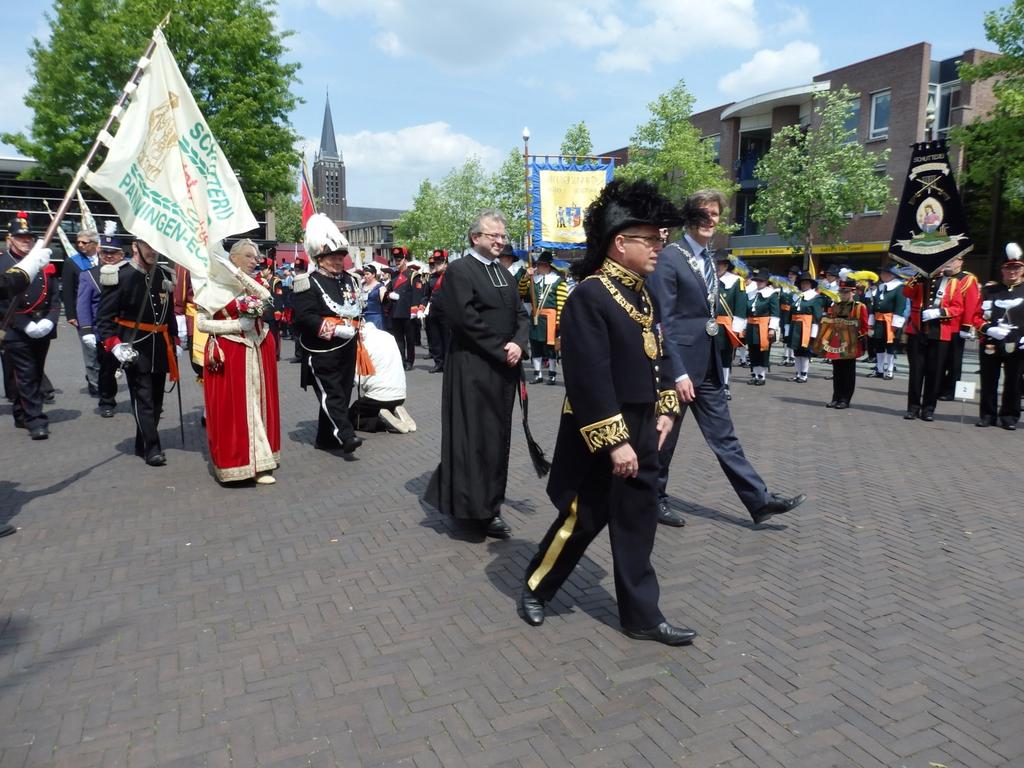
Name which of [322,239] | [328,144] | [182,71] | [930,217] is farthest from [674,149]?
[328,144]

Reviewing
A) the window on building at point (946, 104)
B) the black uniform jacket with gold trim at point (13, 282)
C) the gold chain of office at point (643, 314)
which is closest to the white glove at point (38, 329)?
the black uniform jacket with gold trim at point (13, 282)

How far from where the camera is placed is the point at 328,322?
7180 mm

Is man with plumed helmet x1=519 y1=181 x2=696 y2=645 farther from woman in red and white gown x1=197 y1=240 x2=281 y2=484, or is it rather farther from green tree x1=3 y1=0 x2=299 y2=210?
green tree x1=3 y1=0 x2=299 y2=210

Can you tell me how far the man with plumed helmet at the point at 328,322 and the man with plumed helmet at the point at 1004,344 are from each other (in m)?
7.85

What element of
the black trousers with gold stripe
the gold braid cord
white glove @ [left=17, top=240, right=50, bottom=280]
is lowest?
the black trousers with gold stripe

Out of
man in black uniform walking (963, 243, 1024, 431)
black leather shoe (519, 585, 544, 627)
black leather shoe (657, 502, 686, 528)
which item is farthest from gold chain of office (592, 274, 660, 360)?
man in black uniform walking (963, 243, 1024, 431)

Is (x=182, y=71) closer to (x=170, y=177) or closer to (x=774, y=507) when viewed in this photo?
(x=170, y=177)

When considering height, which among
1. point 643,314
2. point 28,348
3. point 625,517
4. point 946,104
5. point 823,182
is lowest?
point 625,517

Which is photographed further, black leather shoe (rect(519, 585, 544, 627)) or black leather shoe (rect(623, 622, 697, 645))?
black leather shoe (rect(519, 585, 544, 627))

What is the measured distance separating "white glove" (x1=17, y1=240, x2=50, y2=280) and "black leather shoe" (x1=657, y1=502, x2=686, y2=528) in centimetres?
460

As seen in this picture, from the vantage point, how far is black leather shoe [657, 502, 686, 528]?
5.47 metres

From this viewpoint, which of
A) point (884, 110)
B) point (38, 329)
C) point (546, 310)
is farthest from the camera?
point (884, 110)

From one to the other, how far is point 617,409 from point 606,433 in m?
0.12

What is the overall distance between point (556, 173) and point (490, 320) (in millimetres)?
9493
